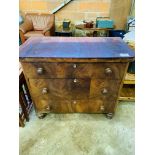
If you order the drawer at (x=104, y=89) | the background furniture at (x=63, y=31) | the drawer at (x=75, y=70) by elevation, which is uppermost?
the background furniture at (x=63, y=31)

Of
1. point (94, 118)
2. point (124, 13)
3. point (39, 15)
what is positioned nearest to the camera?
point (94, 118)

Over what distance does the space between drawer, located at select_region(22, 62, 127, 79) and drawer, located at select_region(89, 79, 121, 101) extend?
0.20ft

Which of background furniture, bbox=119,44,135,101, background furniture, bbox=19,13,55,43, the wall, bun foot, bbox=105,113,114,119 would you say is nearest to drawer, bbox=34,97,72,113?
bun foot, bbox=105,113,114,119

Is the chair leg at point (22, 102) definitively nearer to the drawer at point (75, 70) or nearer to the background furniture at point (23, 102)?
the background furniture at point (23, 102)

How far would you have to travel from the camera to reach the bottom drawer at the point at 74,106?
157cm

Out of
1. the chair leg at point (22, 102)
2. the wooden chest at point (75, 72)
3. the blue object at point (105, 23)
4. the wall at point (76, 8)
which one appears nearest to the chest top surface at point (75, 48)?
the wooden chest at point (75, 72)

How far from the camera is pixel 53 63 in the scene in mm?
1283

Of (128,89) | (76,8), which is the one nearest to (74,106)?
(128,89)

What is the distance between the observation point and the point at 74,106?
1609mm

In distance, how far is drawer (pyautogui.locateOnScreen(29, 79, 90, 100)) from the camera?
1.41 metres

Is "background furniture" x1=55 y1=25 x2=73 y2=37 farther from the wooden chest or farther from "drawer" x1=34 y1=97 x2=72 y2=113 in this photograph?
"drawer" x1=34 y1=97 x2=72 y2=113
